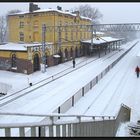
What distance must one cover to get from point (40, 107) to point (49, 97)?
2490mm

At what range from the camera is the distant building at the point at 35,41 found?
30.6 metres

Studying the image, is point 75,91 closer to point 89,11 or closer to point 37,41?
point 37,41

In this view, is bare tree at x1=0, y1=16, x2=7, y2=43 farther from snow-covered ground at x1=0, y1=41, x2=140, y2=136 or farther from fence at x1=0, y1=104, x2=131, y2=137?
fence at x1=0, y1=104, x2=131, y2=137

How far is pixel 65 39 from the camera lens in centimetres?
4178

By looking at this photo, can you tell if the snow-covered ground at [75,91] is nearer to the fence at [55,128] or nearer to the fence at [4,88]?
the fence at [4,88]

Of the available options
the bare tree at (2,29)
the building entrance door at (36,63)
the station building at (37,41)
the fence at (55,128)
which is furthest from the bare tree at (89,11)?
the fence at (55,128)

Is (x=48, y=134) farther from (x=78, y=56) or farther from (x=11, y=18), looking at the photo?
(x=78, y=56)

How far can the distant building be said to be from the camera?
1203 inches

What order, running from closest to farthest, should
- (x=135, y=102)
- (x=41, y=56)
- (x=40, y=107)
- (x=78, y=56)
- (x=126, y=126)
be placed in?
(x=126, y=126) < (x=40, y=107) < (x=135, y=102) < (x=41, y=56) < (x=78, y=56)

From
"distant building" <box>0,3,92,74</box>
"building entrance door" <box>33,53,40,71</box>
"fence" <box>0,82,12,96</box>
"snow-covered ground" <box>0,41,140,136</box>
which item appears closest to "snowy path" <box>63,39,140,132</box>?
"snow-covered ground" <box>0,41,140,136</box>

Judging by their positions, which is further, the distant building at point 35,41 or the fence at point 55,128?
the distant building at point 35,41

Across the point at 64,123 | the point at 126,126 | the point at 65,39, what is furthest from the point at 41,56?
the point at 64,123

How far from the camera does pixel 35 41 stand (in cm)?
4081

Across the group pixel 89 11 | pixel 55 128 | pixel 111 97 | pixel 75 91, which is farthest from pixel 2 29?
pixel 55 128
